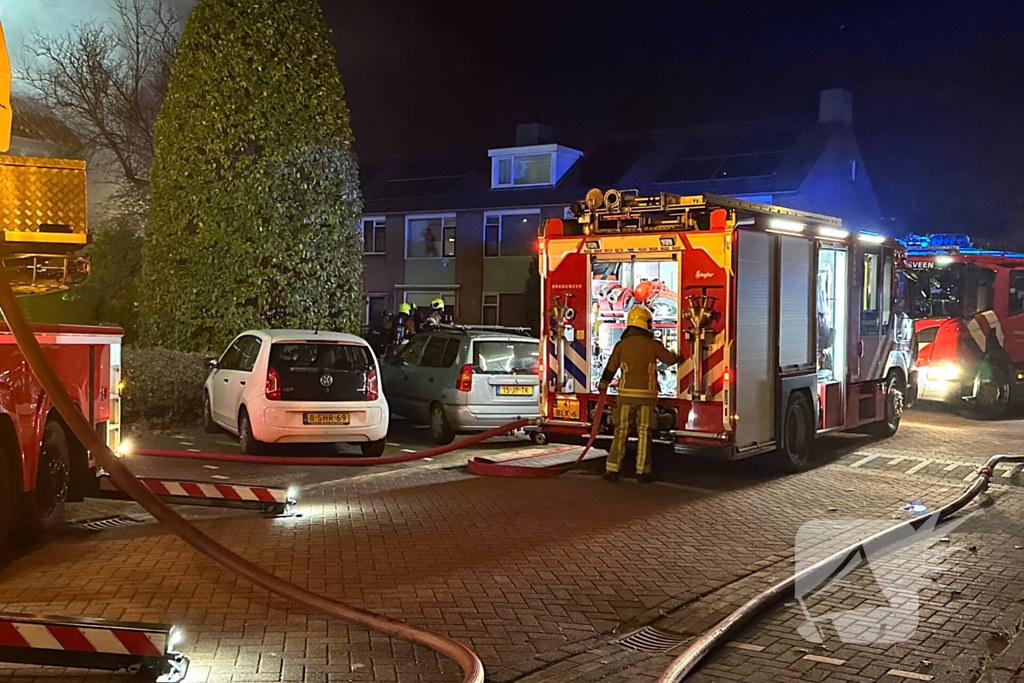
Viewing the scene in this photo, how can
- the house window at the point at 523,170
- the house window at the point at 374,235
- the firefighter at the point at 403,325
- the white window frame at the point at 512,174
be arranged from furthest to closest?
the house window at the point at 374,235 < the house window at the point at 523,170 < the white window frame at the point at 512,174 < the firefighter at the point at 403,325

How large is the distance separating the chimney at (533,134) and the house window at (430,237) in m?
3.75

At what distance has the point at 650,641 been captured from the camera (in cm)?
571

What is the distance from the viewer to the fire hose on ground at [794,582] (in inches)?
205

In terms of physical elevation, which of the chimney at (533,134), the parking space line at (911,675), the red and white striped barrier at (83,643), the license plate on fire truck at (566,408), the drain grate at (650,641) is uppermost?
the chimney at (533,134)

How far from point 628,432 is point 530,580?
4.08m

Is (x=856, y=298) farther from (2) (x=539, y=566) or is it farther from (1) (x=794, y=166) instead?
(1) (x=794, y=166)

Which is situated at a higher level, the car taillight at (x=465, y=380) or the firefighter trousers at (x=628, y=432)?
the car taillight at (x=465, y=380)

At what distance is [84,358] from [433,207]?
2977 centimetres

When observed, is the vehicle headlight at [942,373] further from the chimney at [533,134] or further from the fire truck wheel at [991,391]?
the chimney at [533,134]

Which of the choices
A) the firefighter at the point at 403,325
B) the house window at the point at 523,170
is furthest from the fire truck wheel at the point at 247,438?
the house window at the point at 523,170

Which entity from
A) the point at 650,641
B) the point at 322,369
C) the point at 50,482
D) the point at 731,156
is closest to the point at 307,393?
the point at 322,369

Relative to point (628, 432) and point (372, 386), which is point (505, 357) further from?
point (628, 432)

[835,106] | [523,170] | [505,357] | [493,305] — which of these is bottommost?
[505,357]

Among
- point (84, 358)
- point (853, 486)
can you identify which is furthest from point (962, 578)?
point (84, 358)
